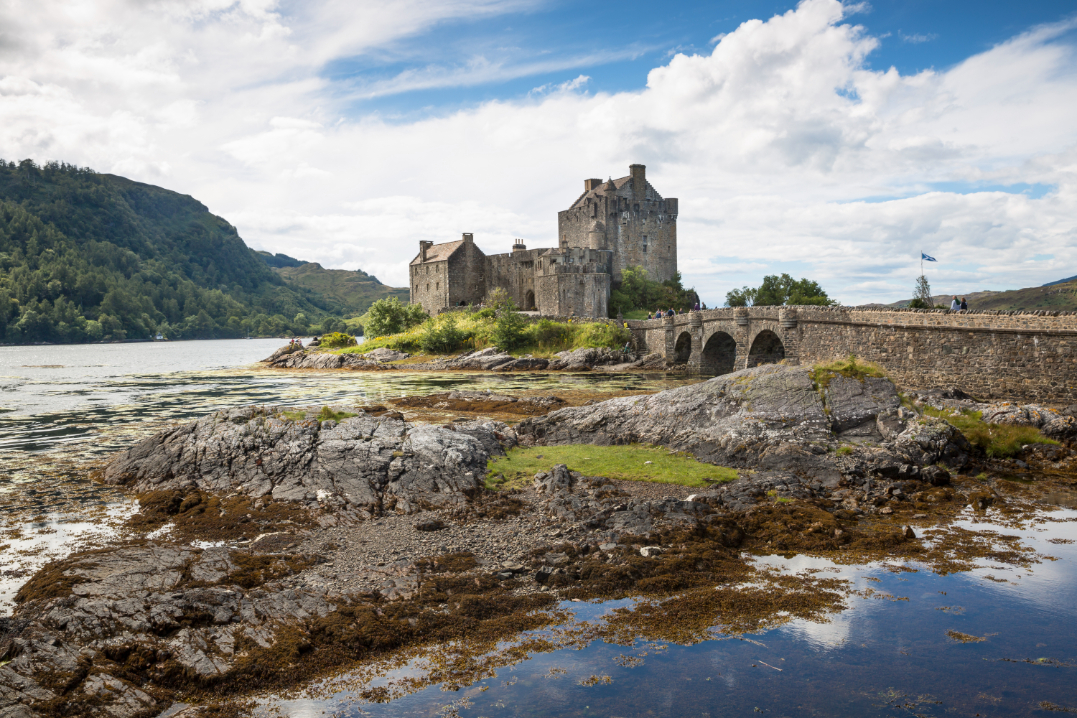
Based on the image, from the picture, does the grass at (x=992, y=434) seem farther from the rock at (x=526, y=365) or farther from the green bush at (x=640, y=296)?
the green bush at (x=640, y=296)

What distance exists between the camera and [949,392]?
25.4 m

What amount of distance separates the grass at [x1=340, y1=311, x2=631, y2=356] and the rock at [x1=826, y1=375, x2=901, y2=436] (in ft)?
140

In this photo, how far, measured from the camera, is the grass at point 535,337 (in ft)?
208

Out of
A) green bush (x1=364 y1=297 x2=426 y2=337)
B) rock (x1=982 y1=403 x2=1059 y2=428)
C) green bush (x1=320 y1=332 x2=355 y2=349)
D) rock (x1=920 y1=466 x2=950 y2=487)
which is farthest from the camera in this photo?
green bush (x1=320 y1=332 x2=355 y2=349)

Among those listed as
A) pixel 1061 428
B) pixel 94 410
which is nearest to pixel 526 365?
pixel 94 410

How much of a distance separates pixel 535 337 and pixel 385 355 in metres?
17.3

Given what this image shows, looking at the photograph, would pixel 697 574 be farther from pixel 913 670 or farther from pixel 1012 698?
pixel 1012 698

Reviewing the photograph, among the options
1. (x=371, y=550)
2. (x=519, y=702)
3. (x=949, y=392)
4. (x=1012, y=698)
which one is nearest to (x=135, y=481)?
(x=371, y=550)

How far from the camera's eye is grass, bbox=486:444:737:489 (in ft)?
54.5

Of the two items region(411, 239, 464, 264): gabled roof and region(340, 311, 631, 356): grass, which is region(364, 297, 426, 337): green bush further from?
region(411, 239, 464, 264): gabled roof

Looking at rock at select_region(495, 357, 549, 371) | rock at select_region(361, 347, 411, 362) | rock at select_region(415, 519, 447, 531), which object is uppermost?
rock at select_region(361, 347, 411, 362)

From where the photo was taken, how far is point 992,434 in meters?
19.2

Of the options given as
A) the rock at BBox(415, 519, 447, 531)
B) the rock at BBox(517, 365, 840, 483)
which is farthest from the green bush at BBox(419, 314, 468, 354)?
the rock at BBox(415, 519, 447, 531)

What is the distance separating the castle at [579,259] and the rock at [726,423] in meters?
51.7
